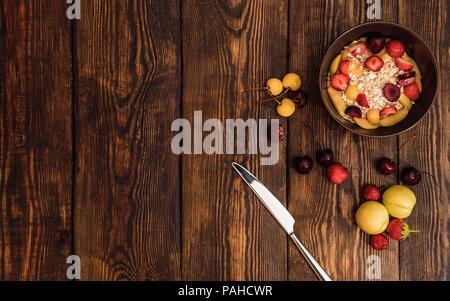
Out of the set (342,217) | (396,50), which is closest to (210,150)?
(342,217)

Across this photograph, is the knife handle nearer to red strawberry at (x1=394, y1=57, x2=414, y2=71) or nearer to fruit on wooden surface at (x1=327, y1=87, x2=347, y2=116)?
fruit on wooden surface at (x1=327, y1=87, x2=347, y2=116)

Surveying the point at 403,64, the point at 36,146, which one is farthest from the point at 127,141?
the point at 403,64

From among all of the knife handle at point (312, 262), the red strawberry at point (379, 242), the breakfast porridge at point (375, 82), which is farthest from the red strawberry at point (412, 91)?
the knife handle at point (312, 262)

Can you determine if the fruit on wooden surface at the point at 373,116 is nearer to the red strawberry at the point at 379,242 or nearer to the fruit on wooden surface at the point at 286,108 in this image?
the fruit on wooden surface at the point at 286,108

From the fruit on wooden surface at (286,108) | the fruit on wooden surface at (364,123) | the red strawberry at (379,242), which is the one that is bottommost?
the red strawberry at (379,242)

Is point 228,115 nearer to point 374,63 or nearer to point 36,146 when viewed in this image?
point 374,63

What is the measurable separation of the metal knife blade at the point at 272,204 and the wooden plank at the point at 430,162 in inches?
13.4

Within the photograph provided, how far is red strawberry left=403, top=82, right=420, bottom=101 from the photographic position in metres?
0.88

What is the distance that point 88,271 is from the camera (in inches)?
38.4

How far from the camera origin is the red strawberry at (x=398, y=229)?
918 millimetres

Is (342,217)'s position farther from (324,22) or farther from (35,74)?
(35,74)

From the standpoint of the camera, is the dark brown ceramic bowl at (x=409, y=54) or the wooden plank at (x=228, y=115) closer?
the dark brown ceramic bowl at (x=409, y=54)

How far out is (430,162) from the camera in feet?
3.17

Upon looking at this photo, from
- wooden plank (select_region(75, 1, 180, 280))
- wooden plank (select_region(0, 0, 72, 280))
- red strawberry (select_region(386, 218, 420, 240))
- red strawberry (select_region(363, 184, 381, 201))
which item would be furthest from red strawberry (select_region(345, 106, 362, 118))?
wooden plank (select_region(0, 0, 72, 280))
